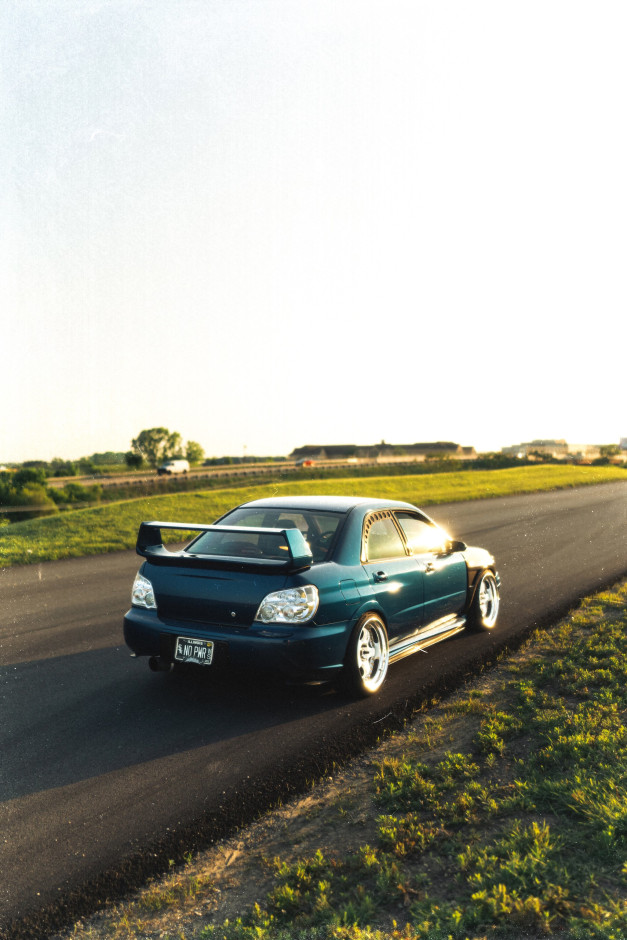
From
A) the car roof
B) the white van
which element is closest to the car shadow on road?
the car roof

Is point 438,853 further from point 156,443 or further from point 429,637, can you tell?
point 156,443

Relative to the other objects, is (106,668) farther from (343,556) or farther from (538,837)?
(538,837)

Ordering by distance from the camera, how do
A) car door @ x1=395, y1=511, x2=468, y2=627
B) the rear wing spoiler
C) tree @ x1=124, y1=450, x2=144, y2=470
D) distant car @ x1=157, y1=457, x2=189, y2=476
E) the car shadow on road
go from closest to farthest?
the car shadow on road < the rear wing spoiler < car door @ x1=395, y1=511, x2=468, y2=627 < distant car @ x1=157, y1=457, x2=189, y2=476 < tree @ x1=124, y1=450, x2=144, y2=470

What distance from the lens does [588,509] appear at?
23.7 meters

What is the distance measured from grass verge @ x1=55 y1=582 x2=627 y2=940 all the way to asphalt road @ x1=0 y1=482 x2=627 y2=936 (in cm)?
28

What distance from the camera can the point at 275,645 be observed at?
502 centimetres

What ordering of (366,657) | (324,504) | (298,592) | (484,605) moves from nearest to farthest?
(298,592) < (366,657) < (324,504) < (484,605)

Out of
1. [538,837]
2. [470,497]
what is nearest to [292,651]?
[538,837]

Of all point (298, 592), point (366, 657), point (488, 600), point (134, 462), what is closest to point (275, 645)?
point (298, 592)

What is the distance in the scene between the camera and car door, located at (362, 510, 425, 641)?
232 inches

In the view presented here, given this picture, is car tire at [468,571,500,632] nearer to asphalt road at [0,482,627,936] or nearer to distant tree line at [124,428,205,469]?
asphalt road at [0,482,627,936]

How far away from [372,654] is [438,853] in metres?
2.45

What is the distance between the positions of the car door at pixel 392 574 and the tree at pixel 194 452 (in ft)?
471

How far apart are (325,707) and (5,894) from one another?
278 cm
